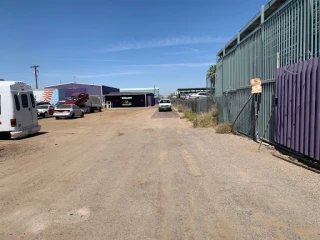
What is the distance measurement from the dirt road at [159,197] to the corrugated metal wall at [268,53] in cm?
241

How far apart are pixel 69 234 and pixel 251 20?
510 inches

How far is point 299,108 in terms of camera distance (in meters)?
7.39

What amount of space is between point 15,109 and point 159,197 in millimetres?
10372

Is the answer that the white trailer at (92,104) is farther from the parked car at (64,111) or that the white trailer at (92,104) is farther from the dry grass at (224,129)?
the dry grass at (224,129)

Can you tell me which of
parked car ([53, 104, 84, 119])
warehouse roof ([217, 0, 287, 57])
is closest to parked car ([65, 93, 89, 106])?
parked car ([53, 104, 84, 119])

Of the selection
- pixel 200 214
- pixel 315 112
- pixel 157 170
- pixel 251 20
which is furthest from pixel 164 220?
pixel 251 20

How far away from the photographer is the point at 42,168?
7.60 meters

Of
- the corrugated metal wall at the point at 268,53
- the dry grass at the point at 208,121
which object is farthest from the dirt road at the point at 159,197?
the dry grass at the point at 208,121

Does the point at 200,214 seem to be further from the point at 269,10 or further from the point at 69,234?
the point at 269,10

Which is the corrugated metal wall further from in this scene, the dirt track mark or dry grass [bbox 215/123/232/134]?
the dirt track mark

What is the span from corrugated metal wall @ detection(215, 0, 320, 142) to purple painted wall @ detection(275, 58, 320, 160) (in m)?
0.40

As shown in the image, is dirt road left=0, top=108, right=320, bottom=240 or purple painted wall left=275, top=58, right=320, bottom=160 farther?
purple painted wall left=275, top=58, right=320, bottom=160

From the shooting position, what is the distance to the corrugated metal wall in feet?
23.7

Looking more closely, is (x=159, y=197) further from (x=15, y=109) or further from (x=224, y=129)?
(x=15, y=109)
